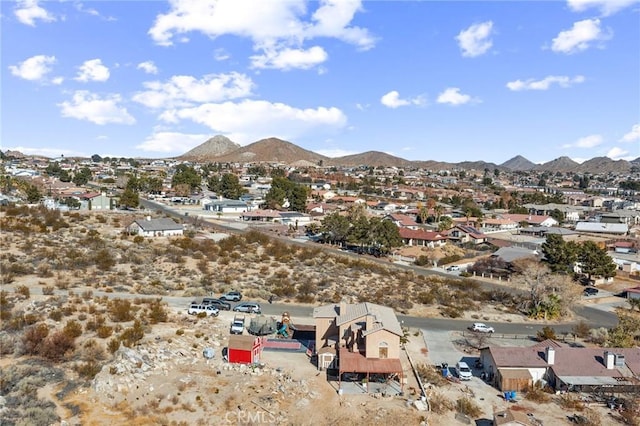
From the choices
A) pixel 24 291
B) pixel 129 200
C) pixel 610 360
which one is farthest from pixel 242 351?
pixel 129 200

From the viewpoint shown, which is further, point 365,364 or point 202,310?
point 202,310

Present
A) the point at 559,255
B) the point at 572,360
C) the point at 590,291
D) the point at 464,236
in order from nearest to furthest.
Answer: the point at 572,360
the point at 590,291
the point at 559,255
the point at 464,236

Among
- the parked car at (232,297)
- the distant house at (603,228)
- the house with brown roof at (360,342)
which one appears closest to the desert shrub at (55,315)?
the parked car at (232,297)

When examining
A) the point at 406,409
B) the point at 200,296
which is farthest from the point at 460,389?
the point at 200,296

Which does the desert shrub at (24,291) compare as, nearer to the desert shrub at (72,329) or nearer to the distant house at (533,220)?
the desert shrub at (72,329)

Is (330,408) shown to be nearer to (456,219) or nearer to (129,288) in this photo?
(129,288)

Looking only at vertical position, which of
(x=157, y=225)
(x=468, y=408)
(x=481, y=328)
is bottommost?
(x=468, y=408)

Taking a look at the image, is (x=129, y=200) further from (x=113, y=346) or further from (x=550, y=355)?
(x=550, y=355)
